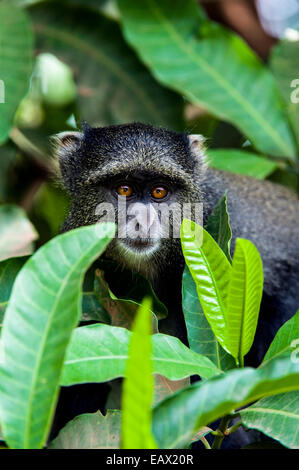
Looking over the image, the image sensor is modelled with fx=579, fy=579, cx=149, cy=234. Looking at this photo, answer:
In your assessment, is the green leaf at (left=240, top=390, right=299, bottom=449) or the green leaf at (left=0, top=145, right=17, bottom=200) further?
the green leaf at (left=0, top=145, right=17, bottom=200)

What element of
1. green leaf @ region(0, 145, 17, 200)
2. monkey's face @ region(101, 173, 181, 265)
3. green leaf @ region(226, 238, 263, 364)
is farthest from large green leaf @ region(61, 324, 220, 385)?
green leaf @ region(0, 145, 17, 200)

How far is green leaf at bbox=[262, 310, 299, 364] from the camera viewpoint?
2.59 meters

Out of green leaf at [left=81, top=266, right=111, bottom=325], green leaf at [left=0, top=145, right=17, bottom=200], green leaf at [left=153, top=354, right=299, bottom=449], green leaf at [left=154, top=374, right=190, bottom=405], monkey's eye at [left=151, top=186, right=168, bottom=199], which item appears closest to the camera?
green leaf at [left=153, top=354, right=299, bottom=449]

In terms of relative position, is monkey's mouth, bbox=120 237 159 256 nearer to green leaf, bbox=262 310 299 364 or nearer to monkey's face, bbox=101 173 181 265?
monkey's face, bbox=101 173 181 265

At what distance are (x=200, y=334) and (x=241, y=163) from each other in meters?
2.72

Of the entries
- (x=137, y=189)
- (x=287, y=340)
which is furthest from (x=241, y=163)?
(x=287, y=340)

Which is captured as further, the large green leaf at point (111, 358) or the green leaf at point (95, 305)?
the green leaf at point (95, 305)

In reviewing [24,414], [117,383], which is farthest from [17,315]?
[117,383]

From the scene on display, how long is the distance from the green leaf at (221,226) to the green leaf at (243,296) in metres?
0.52

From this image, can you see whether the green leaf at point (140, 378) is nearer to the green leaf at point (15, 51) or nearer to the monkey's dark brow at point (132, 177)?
the monkey's dark brow at point (132, 177)

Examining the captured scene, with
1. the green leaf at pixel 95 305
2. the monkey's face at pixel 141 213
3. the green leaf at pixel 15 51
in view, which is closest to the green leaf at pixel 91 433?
the green leaf at pixel 95 305

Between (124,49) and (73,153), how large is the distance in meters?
1.84

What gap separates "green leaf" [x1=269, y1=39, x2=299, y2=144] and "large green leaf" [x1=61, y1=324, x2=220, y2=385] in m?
3.33

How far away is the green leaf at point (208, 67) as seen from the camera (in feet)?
17.1
